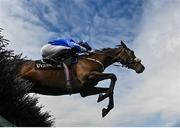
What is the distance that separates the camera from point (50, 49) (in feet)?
55.1

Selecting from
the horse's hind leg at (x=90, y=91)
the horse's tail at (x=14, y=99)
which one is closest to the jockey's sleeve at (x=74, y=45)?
the horse's hind leg at (x=90, y=91)

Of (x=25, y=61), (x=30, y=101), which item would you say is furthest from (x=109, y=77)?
(x=30, y=101)

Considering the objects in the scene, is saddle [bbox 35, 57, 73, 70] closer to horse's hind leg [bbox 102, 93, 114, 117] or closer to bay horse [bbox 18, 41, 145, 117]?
bay horse [bbox 18, 41, 145, 117]

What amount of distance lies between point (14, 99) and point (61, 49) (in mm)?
5648

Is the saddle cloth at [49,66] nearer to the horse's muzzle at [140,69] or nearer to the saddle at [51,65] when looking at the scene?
the saddle at [51,65]

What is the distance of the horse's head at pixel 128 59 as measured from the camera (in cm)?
1759

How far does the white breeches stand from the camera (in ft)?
54.2

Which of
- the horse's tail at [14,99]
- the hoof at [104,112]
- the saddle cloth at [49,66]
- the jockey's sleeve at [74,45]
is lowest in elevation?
the horse's tail at [14,99]

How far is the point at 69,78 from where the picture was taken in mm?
16281

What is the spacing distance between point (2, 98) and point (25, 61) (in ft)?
20.1

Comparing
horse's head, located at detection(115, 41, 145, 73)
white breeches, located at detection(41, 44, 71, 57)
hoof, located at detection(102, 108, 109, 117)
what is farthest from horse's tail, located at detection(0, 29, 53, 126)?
horse's head, located at detection(115, 41, 145, 73)

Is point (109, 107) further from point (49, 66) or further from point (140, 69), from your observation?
point (140, 69)

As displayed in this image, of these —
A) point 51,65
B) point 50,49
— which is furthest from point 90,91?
point 50,49

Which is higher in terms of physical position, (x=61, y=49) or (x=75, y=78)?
(x=61, y=49)
